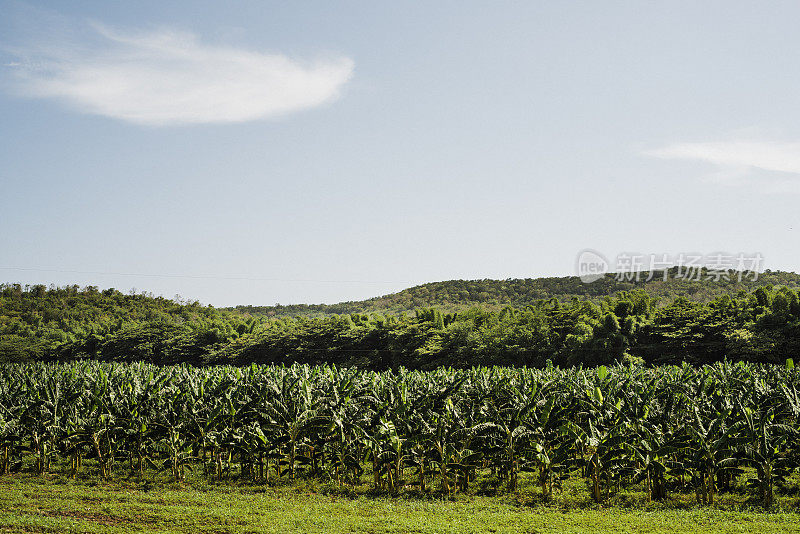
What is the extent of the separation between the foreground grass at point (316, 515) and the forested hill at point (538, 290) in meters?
32.9

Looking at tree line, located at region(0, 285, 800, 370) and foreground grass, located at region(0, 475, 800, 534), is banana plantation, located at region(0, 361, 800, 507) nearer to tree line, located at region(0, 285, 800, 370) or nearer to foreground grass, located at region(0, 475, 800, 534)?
foreground grass, located at region(0, 475, 800, 534)

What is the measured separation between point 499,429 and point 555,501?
1584 millimetres

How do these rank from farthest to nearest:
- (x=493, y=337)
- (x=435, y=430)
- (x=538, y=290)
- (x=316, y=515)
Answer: (x=538, y=290), (x=493, y=337), (x=435, y=430), (x=316, y=515)

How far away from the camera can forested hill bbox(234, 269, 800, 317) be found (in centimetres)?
5356

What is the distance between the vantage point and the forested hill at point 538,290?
5356cm

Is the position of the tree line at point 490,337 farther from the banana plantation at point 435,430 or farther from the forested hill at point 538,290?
the banana plantation at point 435,430

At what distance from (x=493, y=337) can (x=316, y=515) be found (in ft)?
81.1

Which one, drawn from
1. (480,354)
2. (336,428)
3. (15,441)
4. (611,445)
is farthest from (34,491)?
(480,354)

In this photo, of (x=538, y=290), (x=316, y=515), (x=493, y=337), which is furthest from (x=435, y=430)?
(x=538, y=290)

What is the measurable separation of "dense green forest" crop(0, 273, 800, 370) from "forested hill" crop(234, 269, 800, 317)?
3.51ft

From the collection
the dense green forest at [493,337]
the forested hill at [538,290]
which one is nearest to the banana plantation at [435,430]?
the dense green forest at [493,337]

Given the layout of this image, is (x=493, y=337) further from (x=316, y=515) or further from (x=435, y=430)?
(x=316, y=515)

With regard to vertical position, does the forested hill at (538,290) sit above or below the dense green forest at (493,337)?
above

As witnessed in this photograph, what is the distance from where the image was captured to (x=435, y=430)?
11.3m
